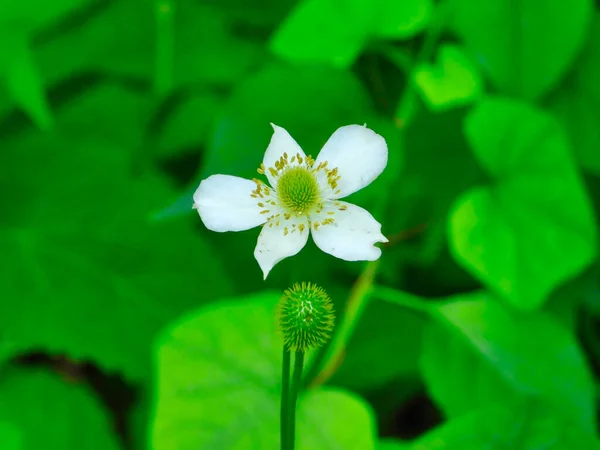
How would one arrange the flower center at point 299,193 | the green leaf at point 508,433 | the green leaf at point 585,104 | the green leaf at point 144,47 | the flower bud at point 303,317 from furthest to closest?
the green leaf at point 144,47, the green leaf at point 585,104, the green leaf at point 508,433, the flower center at point 299,193, the flower bud at point 303,317

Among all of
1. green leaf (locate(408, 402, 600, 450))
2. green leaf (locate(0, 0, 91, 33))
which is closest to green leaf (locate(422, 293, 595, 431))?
green leaf (locate(408, 402, 600, 450))

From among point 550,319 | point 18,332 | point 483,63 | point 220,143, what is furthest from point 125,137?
point 550,319

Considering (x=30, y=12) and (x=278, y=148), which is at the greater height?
(x=30, y=12)

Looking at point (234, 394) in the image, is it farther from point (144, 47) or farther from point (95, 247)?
point (144, 47)

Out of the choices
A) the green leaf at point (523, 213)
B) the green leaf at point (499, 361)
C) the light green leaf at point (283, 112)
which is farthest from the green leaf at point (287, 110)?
the green leaf at point (499, 361)

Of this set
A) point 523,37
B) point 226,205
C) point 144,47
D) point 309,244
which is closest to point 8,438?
point 309,244

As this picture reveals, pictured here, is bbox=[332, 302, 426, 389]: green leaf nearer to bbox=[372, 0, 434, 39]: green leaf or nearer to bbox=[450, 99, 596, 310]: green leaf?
bbox=[450, 99, 596, 310]: green leaf

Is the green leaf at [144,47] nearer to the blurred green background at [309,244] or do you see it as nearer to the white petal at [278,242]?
the blurred green background at [309,244]
